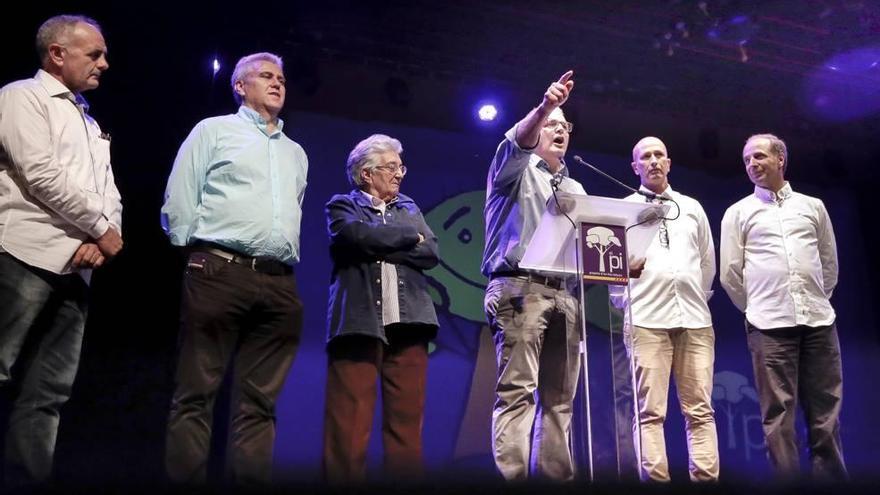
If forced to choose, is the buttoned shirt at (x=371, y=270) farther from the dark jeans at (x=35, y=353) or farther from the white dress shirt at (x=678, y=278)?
the white dress shirt at (x=678, y=278)

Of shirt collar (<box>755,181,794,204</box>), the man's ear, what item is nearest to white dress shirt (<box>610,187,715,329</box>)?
shirt collar (<box>755,181,794,204</box>)

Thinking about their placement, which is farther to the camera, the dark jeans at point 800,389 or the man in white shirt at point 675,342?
the dark jeans at point 800,389

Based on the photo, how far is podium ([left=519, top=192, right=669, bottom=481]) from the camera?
2463 millimetres

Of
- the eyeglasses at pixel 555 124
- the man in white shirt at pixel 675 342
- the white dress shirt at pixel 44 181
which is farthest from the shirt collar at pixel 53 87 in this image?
the man in white shirt at pixel 675 342

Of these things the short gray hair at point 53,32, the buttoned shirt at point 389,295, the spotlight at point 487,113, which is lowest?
the buttoned shirt at point 389,295

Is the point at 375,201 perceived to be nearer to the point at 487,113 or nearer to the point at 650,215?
the point at 650,215

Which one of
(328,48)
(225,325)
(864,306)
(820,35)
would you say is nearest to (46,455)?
(225,325)

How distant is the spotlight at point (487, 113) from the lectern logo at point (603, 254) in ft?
9.13

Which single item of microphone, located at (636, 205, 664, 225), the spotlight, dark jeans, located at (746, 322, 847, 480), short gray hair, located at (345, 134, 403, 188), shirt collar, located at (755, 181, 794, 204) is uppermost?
the spotlight

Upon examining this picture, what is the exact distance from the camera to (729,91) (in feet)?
19.0

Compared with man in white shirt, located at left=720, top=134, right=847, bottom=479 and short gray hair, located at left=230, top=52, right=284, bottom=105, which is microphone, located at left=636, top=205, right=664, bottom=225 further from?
short gray hair, located at left=230, top=52, right=284, bottom=105

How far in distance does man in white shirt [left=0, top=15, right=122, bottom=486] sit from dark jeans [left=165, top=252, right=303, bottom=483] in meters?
0.31

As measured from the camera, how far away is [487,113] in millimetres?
5363

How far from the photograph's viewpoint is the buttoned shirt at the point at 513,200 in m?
3.07
